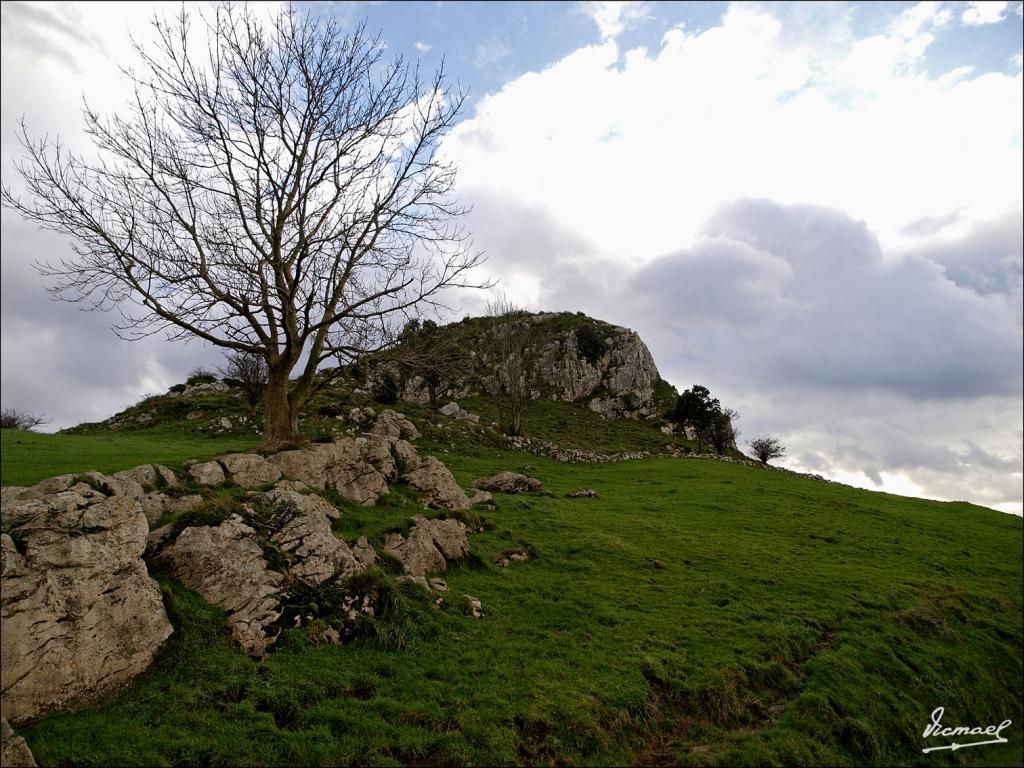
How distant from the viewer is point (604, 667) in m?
12.5

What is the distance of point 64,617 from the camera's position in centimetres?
892

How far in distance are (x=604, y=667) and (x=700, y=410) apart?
6827 cm

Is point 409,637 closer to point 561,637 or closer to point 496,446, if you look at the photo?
point 561,637

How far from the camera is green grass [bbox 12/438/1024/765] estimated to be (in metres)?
8.92

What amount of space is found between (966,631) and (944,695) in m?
6.01

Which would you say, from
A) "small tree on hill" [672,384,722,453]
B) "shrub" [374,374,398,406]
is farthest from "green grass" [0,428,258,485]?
"small tree on hill" [672,384,722,453]

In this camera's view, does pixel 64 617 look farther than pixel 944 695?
No

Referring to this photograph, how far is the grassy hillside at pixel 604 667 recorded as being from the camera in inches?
352

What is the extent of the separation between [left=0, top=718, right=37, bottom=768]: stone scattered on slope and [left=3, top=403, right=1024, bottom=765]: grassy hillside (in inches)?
22.6

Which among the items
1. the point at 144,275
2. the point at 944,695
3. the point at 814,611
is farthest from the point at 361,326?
the point at 944,695

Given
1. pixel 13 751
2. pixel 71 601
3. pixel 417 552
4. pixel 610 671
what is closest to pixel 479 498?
pixel 417 552

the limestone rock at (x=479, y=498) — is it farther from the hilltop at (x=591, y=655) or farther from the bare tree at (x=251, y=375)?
the bare tree at (x=251, y=375)

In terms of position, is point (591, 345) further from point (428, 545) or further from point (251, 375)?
point (428, 545)

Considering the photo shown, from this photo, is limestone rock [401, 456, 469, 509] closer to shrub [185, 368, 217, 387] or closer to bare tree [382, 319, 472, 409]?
bare tree [382, 319, 472, 409]
